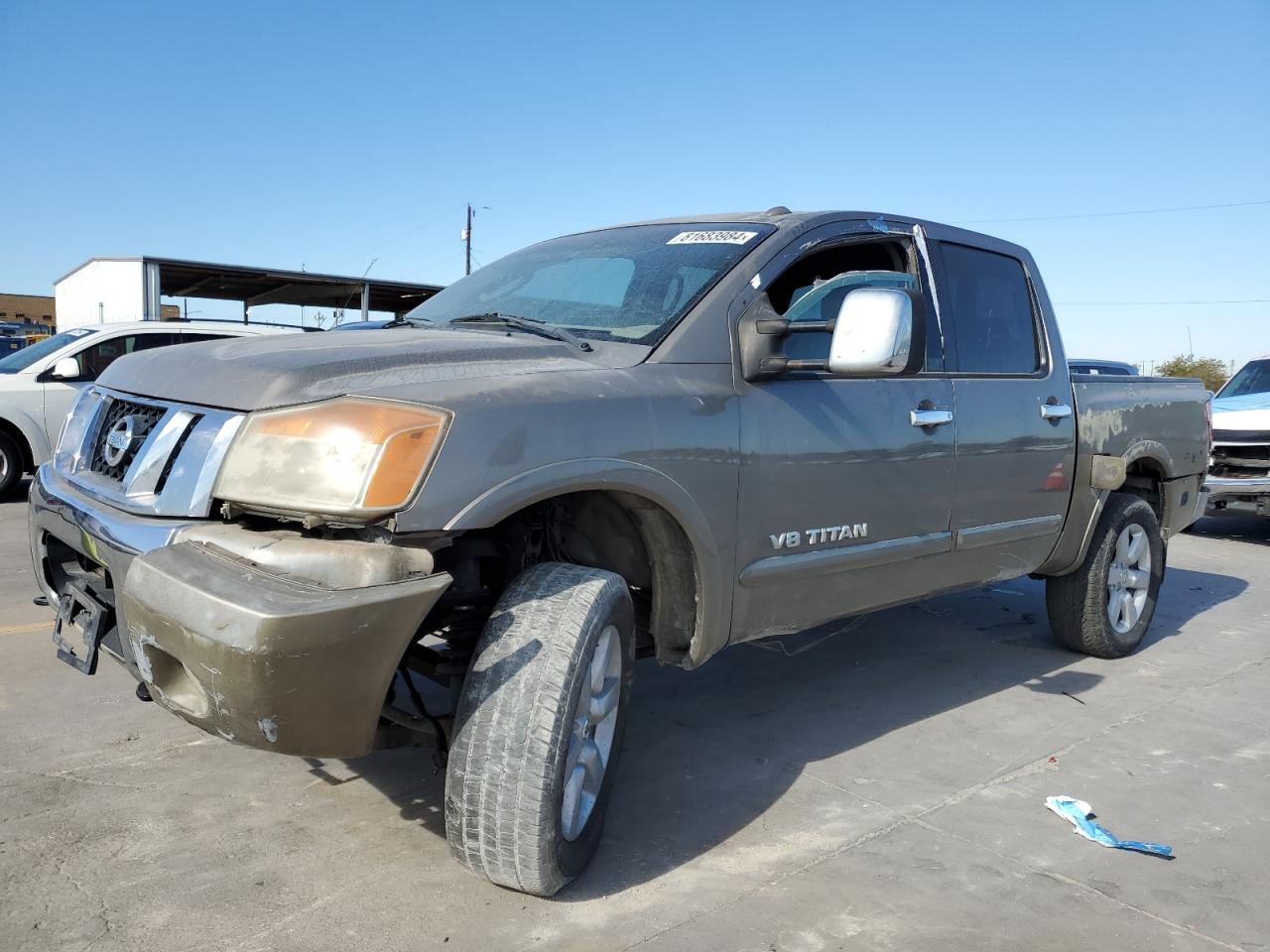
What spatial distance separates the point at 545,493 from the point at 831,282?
1452mm

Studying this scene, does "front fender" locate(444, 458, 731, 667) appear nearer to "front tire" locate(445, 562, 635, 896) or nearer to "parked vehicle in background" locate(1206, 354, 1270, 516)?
"front tire" locate(445, 562, 635, 896)

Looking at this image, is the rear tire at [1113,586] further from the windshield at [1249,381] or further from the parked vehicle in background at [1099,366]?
the parked vehicle in background at [1099,366]

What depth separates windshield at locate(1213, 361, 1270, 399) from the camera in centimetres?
1041

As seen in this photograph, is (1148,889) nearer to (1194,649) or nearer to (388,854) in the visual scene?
(388,854)

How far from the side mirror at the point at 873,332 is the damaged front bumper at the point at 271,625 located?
1.38 meters

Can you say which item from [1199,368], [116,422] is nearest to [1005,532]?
[116,422]

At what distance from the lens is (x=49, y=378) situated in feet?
31.3

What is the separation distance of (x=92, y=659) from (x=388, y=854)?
93 centimetres

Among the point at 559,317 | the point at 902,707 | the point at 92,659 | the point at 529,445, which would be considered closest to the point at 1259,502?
the point at 902,707

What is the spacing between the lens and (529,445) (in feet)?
8.02

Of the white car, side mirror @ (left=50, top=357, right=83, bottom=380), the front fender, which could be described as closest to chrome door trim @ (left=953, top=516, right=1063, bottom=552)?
the front fender

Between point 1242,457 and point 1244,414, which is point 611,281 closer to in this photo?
point 1242,457

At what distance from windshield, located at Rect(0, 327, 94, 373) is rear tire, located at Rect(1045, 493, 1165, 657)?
30.0ft

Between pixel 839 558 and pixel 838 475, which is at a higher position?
pixel 838 475
